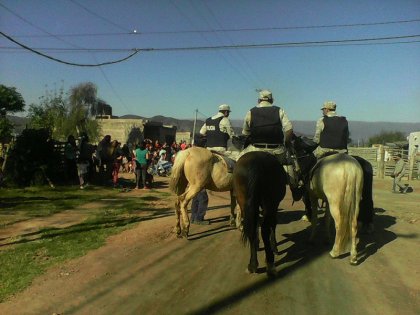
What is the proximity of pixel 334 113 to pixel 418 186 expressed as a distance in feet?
54.6

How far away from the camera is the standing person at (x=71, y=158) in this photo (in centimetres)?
1675

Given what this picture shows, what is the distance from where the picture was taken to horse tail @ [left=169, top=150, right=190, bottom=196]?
835 centimetres

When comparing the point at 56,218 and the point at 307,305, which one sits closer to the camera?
the point at 307,305

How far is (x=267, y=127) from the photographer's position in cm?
700

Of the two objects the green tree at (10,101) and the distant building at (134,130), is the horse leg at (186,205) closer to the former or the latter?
the distant building at (134,130)

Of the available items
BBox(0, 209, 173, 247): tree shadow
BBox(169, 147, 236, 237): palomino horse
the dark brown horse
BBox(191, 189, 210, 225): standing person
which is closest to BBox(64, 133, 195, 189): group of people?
BBox(0, 209, 173, 247): tree shadow

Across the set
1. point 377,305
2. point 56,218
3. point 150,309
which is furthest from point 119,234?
point 377,305

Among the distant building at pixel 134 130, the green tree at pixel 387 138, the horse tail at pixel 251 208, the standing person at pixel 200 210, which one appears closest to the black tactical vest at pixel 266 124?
the horse tail at pixel 251 208

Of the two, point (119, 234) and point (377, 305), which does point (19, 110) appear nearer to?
point (119, 234)

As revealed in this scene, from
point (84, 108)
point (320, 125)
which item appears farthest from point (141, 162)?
point (84, 108)

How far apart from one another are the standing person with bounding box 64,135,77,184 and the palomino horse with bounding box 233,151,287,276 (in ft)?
39.1

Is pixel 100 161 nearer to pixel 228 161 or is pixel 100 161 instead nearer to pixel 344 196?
pixel 228 161

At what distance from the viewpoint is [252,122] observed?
7086mm

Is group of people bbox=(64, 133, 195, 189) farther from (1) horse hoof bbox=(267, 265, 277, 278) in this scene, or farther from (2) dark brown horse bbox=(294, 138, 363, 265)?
(1) horse hoof bbox=(267, 265, 277, 278)
